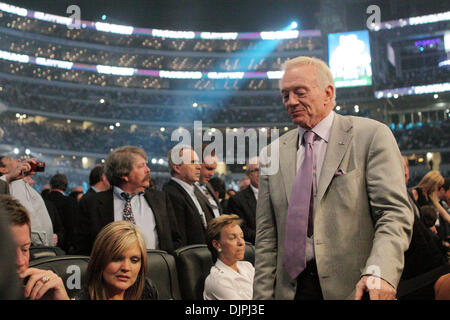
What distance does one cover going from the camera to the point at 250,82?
163 ft

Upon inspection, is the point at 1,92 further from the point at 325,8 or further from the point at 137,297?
the point at 137,297

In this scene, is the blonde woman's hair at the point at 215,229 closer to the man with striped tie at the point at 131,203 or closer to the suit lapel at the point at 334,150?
the man with striped tie at the point at 131,203

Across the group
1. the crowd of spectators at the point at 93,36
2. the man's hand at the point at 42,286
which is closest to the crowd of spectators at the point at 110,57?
the crowd of spectators at the point at 93,36

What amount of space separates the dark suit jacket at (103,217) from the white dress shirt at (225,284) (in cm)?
64

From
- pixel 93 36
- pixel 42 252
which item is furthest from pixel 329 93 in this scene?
pixel 93 36

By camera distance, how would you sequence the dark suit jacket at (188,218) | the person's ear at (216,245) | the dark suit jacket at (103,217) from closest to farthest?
the person's ear at (216,245), the dark suit jacket at (103,217), the dark suit jacket at (188,218)

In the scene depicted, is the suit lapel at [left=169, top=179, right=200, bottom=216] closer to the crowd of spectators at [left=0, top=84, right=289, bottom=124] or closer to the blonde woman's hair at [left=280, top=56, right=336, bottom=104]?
the blonde woman's hair at [left=280, top=56, right=336, bottom=104]

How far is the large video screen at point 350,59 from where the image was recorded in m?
35.2

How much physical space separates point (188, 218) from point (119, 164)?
3.35 ft

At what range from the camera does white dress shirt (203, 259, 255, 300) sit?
346cm

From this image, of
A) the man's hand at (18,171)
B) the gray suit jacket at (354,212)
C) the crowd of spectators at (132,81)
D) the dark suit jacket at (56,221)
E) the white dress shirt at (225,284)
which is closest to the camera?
the gray suit jacket at (354,212)
